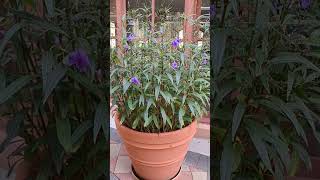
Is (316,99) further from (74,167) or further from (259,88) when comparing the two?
(74,167)

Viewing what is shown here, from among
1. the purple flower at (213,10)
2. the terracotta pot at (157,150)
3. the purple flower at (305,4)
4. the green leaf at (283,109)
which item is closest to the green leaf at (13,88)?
the terracotta pot at (157,150)

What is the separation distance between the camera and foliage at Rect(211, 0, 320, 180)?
0.76 meters

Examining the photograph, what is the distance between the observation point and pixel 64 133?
0.76 metres

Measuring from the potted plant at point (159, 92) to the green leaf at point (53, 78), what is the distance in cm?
11

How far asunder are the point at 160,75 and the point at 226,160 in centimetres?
25

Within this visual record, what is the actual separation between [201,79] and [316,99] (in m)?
0.32

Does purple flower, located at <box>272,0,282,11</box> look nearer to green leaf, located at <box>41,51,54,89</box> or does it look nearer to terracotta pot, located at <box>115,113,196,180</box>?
terracotta pot, located at <box>115,113,196,180</box>

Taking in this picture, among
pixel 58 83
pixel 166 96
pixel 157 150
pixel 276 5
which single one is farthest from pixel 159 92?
pixel 276 5

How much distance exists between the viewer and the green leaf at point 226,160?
2.52ft

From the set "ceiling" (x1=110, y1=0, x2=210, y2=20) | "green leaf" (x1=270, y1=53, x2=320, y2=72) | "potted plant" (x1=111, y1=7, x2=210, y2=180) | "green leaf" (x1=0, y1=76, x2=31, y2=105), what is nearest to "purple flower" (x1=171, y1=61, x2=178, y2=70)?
"potted plant" (x1=111, y1=7, x2=210, y2=180)

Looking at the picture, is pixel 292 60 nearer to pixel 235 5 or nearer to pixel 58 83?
pixel 235 5

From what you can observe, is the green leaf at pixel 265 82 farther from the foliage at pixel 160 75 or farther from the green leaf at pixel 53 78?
the green leaf at pixel 53 78

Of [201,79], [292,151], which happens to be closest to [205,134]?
[201,79]

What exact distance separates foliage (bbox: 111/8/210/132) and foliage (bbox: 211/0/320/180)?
0.05m
